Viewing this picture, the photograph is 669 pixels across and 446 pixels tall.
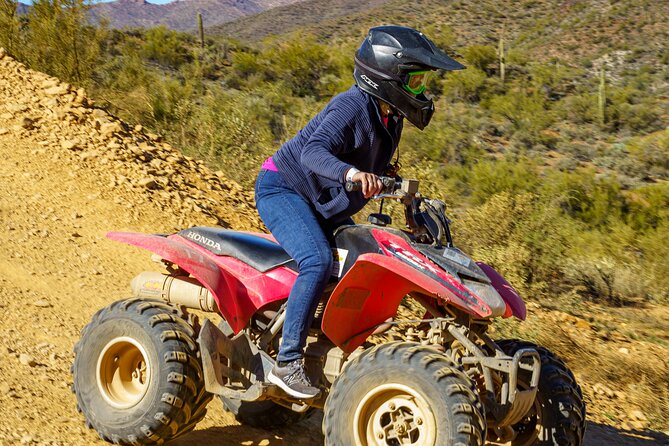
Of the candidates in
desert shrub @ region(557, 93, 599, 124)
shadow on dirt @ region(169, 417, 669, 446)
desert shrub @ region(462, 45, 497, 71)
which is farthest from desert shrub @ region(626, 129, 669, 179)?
shadow on dirt @ region(169, 417, 669, 446)

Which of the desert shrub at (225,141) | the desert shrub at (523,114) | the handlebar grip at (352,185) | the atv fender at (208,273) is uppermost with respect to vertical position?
the handlebar grip at (352,185)

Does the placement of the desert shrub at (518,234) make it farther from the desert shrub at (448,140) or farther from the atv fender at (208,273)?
the desert shrub at (448,140)

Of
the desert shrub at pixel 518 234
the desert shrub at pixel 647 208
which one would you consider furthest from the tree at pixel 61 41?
the desert shrub at pixel 647 208

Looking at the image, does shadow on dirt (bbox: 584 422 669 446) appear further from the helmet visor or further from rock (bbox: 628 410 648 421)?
the helmet visor

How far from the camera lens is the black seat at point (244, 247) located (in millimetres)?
4137

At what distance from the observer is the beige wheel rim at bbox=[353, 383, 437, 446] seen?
11.5ft

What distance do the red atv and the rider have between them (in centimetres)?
13

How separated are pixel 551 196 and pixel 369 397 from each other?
12574 mm

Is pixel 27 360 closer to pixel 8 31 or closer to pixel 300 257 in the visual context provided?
pixel 300 257

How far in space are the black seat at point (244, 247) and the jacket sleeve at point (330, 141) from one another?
1.79ft

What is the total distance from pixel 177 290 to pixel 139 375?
518 millimetres

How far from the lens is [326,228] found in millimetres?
4168

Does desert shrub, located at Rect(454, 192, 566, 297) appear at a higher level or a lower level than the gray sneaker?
lower

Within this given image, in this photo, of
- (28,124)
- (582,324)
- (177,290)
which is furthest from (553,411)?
(28,124)
